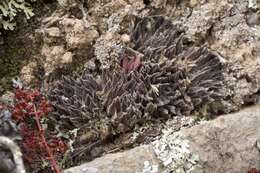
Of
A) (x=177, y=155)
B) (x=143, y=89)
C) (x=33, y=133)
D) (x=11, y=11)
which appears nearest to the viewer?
(x=33, y=133)

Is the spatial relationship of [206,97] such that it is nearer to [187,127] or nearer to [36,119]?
[187,127]

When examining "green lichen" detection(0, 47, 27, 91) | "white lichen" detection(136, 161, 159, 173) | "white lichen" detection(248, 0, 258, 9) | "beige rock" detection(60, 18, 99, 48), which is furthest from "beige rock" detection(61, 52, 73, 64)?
"white lichen" detection(248, 0, 258, 9)

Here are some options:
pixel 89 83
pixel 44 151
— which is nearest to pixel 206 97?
pixel 89 83

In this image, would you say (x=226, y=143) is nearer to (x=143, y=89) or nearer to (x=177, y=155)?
(x=177, y=155)

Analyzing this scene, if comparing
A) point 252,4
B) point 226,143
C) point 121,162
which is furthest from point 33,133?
point 252,4

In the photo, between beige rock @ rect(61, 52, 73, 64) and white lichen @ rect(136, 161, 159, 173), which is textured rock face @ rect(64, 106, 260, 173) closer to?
white lichen @ rect(136, 161, 159, 173)

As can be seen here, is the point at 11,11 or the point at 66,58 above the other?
the point at 11,11

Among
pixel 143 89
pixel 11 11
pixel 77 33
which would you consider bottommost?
pixel 143 89
